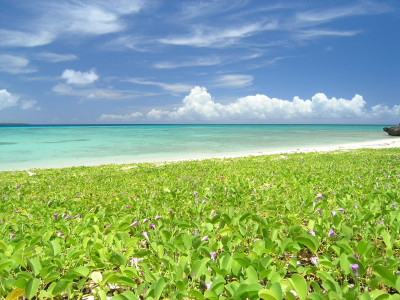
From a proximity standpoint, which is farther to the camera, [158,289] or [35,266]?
[35,266]

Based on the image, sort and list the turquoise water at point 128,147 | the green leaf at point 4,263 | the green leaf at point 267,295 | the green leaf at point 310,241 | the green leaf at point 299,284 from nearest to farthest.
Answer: the green leaf at point 267,295
the green leaf at point 299,284
the green leaf at point 4,263
the green leaf at point 310,241
the turquoise water at point 128,147

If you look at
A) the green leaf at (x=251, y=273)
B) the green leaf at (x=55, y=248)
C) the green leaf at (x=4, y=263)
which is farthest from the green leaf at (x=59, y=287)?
the green leaf at (x=251, y=273)

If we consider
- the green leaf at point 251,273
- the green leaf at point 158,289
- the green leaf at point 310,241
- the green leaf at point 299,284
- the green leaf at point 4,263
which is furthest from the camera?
the green leaf at point 310,241

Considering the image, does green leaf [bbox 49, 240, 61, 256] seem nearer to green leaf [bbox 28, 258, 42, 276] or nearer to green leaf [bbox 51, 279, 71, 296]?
green leaf [bbox 28, 258, 42, 276]

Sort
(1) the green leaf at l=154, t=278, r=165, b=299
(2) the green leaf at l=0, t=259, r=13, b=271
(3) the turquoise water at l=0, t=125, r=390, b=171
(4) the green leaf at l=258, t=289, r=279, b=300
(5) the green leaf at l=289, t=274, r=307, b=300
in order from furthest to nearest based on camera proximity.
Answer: (3) the turquoise water at l=0, t=125, r=390, b=171, (2) the green leaf at l=0, t=259, r=13, b=271, (1) the green leaf at l=154, t=278, r=165, b=299, (5) the green leaf at l=289, t=274, r=307, b=300, (4) the green leaf at l=258, t=289, r=279, b=300

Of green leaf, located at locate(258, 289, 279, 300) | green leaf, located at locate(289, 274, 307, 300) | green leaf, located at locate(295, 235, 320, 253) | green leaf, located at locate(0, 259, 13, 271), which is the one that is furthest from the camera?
green leaf, located at locate(295, 235, 320, 253)

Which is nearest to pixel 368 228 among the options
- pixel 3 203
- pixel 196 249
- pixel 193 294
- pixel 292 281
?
pixel 292 281

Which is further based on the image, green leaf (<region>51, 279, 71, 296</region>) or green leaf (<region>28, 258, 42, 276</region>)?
green leaf (<region>28, 258, 42, 276</region>)

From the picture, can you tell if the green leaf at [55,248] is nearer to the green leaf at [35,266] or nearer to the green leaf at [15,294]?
the green leaf at [35,266]

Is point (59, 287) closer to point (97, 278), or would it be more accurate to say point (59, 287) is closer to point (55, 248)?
point (97, 278)

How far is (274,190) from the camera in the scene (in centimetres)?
580

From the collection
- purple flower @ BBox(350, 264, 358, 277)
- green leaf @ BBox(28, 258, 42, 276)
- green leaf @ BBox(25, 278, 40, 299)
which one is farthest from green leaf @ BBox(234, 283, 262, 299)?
green leaf @ BBox(28, 258, 42, 276)

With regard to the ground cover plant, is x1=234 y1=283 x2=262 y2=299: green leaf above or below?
above

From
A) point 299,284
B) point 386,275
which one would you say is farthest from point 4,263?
point 386,275
